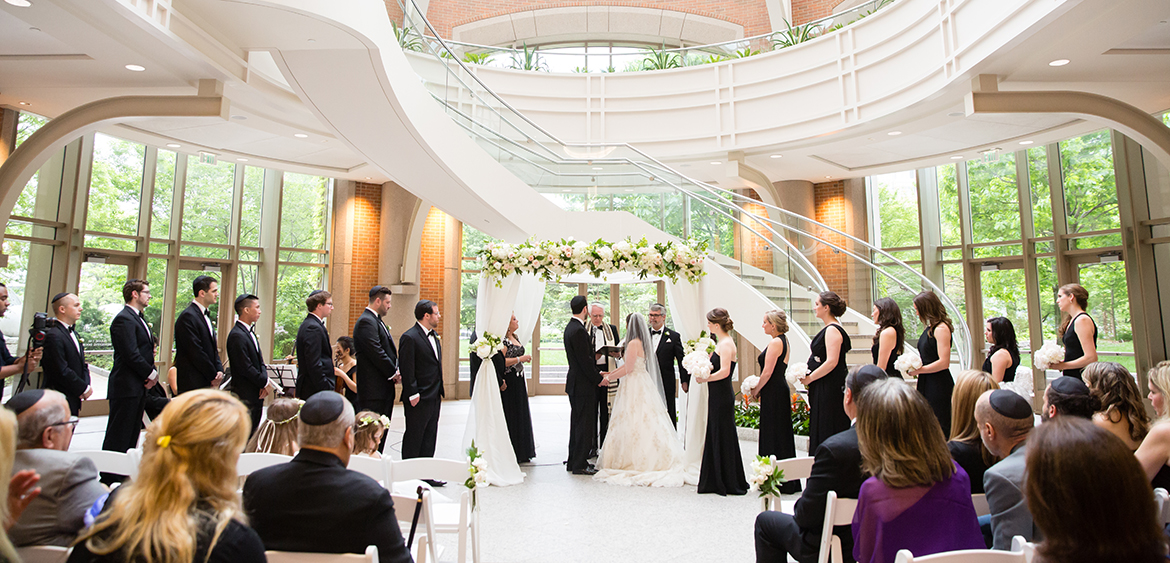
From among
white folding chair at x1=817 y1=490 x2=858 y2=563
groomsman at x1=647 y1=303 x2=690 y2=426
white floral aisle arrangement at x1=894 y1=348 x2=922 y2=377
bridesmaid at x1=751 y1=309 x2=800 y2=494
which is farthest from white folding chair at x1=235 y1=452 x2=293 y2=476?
white floral aisle arrangement at x1=894 y1=348 x2=922 y2=377

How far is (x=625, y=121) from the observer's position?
1041cm

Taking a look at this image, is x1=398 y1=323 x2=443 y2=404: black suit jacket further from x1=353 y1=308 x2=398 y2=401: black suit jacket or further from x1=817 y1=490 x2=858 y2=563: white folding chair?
x1=817 y1=490 x2=858 y2=563: white folding chair

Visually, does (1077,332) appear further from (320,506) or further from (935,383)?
(320,506)

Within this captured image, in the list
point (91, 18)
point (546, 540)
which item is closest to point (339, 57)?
point (91, 18)

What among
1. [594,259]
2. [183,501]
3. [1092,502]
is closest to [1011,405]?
[1092,502]

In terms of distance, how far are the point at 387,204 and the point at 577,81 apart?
427cm

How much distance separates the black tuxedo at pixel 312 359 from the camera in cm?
561

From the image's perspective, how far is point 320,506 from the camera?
208 cm

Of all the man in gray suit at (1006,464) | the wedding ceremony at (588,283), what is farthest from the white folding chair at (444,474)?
the man in gray suit at (1006,464)

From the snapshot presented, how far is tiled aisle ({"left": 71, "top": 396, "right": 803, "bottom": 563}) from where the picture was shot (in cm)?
404

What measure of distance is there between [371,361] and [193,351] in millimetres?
1366

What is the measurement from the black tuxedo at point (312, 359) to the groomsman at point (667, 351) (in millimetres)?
3153

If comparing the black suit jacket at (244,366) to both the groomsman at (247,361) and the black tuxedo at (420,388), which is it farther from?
the black tuxedo at (420,388)

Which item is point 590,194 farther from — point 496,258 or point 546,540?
point 546,540
